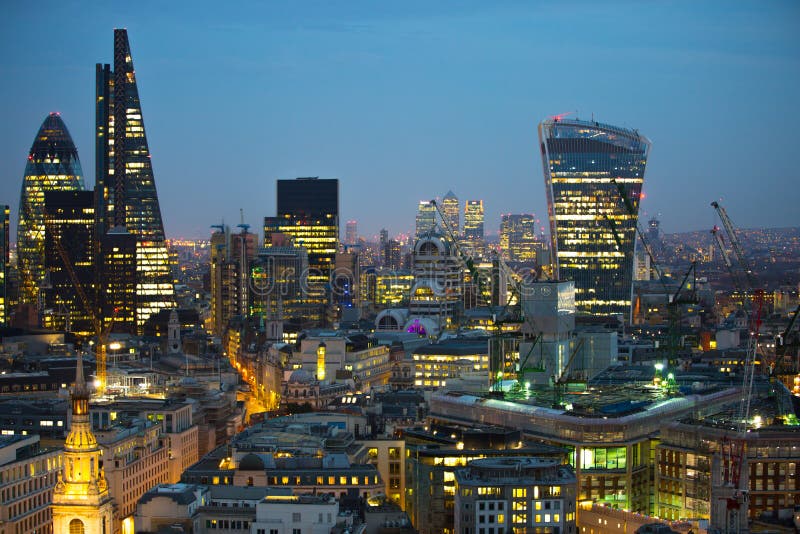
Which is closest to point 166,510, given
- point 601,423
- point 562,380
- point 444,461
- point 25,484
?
point 25,484

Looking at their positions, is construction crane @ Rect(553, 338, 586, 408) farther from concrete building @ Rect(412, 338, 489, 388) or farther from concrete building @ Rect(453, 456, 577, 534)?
concrete building @ Rect(453, 456, 577, 534)

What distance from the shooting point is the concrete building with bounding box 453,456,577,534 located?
2763 inches

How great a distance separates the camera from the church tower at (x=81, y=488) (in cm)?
6038

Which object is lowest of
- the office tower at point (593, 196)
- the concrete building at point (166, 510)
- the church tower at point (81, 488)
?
the concrete building at point (166, 510)

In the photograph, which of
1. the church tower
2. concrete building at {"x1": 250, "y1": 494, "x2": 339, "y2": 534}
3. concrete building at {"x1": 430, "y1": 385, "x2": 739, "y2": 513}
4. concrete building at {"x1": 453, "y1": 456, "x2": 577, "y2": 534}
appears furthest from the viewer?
concrete building at {"x1": 430, "y1": 385, "x2": 739, "y2": 513}

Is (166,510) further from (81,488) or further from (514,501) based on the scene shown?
(514,501)

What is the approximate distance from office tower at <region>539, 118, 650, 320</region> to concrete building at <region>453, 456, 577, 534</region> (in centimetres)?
11180

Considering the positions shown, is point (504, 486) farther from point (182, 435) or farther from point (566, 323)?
point (566, 323)

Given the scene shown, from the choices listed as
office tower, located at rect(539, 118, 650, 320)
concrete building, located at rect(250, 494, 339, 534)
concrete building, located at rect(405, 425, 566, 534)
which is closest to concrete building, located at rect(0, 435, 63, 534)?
concrete building, located at rect(250, 494, 339, 534)

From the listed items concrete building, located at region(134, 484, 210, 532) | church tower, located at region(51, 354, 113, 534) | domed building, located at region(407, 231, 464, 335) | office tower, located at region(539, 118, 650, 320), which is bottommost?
concrete building, located at region(134, 484, 210, 532)

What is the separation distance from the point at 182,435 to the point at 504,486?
28.5 meters

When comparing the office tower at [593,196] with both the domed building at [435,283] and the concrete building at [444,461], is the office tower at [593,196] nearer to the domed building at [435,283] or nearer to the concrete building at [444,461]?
the domed building at [435,283]

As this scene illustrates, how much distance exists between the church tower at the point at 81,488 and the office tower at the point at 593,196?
124 meters

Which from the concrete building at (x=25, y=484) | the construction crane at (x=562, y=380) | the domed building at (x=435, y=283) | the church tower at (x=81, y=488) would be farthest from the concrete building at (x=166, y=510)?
the domed building at (x=435, y=283)
